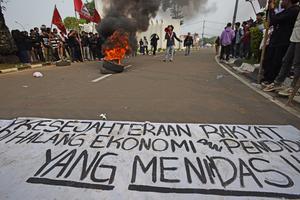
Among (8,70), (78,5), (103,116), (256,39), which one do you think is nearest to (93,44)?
(78,5)

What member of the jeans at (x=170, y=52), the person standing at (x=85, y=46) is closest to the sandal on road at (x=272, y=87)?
the jeans at (x=170, y=52)

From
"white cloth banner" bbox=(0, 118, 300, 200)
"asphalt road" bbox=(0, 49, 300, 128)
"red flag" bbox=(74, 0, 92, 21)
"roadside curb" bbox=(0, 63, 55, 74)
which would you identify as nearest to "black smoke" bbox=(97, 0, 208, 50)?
"red flag" bbox=(74, 0, 92, 21)

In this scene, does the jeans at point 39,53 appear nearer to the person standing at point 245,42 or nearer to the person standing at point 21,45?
the person standing at point 21,45

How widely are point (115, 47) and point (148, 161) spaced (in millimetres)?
7359

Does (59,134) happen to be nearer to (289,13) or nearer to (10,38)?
(289,13)

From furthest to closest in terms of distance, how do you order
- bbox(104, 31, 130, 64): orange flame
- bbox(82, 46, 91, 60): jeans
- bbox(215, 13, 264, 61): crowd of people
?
1. bbox(82, 46, 91, 60): jeans
2. bbox(215, 13, 264, 61): crowd of people
3. bbox(104, 31, 130, 64): orange flame

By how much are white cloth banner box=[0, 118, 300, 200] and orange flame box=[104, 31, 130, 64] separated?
20.4ft

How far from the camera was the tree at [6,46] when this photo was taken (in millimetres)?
12320

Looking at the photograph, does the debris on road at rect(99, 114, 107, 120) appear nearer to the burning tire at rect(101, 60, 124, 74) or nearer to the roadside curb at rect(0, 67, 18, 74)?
the burning tire at rect(101, 60, 124, 74)

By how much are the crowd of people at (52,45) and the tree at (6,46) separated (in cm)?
22

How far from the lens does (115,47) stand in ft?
30.6

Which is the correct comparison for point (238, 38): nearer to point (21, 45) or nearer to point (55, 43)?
point (55, 43)

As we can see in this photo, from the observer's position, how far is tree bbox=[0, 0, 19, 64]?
40.4ft

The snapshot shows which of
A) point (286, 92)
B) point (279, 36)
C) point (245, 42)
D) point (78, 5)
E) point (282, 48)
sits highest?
point (78, 5)
